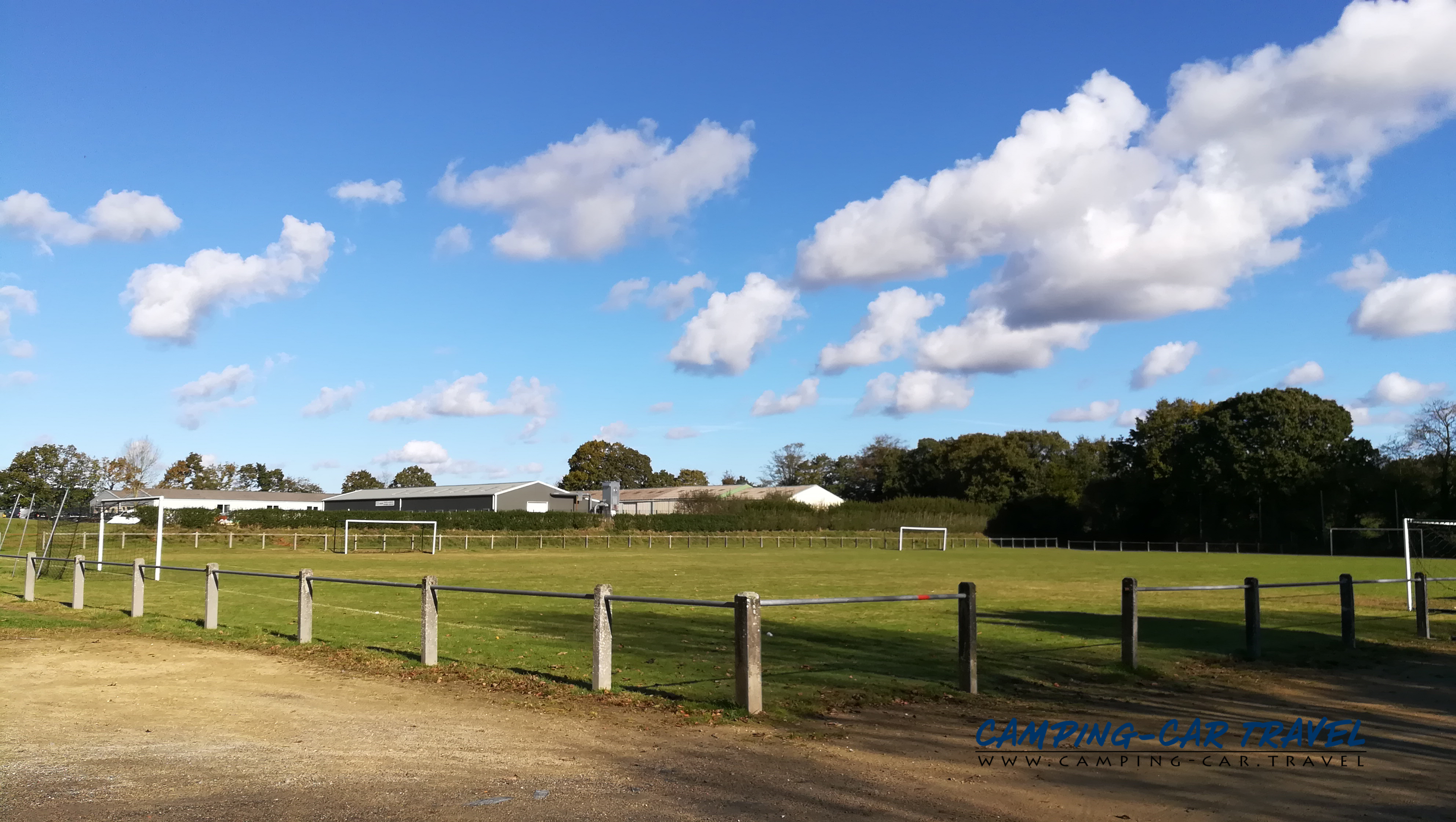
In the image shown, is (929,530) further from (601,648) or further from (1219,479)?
(601,648)

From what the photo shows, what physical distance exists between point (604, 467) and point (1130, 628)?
422 feet

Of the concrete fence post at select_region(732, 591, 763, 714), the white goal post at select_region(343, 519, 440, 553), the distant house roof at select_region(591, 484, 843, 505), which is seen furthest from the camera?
the distant house roof at select_region(591, 484, 843, 505)

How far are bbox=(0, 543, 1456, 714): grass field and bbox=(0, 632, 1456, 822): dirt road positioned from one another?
122cm

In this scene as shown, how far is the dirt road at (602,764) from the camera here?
5.96 metres

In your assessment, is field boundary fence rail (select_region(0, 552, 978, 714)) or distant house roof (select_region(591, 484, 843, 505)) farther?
distant house roof (select_region(591, 484, 843, 505))

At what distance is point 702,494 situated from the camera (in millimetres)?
105312

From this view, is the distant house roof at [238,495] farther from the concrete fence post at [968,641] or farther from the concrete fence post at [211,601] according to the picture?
the concrete fence post at [968,641]

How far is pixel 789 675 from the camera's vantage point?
11.1 meters

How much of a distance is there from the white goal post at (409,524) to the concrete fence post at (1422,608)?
147 ft

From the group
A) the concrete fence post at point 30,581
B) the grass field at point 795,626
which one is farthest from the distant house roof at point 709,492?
the concrete fence post at point 30,581

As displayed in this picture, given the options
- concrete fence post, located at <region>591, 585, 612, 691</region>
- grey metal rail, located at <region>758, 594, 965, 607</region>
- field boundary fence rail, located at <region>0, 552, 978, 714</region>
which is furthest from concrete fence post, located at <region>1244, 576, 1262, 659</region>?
concrete fence post, located at <region>591, 585, 612, 691</region>

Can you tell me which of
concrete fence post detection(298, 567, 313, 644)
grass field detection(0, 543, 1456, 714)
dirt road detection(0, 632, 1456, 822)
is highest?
concrete fence post detection(298, 567, 313, 644)

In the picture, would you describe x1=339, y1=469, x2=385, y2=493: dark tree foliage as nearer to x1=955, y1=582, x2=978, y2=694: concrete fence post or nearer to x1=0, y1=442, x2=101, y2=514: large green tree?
x1=0, y1=442, x2=101, y2=514: large green tree

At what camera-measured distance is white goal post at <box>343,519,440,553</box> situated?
5462 centimetres
